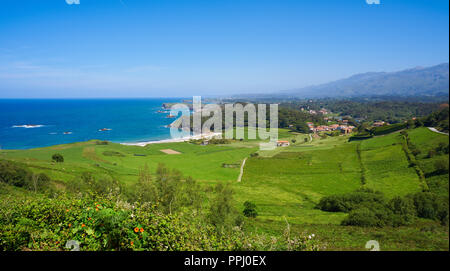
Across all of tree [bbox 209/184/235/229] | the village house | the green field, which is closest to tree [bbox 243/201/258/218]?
the green field

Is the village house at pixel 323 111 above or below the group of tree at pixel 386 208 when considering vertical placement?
above

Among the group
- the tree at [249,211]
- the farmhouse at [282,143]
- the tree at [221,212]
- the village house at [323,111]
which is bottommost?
the tree at [249,211]

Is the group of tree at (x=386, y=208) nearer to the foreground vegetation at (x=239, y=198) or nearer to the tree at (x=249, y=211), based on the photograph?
the foreground vegetation at (x=239, y=198)

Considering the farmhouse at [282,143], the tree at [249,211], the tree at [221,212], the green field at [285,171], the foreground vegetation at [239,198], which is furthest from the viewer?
the farmhouse at [282,143]

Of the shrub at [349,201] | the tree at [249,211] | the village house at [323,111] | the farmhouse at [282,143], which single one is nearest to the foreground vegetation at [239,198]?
the tree at [249,211]

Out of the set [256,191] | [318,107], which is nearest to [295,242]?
Result: [256,191]

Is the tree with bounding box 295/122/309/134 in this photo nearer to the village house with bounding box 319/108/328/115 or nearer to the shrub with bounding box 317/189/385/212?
→ the village house with bounding box 319/108/328/115

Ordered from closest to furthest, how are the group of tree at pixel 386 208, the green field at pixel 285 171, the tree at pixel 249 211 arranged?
the group of tree at pixel 386 208 → the green field at pixel 285 171 → the tree at pixel 249 211

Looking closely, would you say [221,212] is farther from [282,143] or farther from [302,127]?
[302,127]

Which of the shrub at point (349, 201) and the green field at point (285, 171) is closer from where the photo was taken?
the green field at point (285, 171)

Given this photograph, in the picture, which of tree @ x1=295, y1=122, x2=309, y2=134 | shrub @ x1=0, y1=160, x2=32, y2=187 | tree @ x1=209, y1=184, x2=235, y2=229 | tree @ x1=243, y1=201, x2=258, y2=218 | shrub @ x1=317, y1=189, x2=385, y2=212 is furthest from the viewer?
tree @ x1=295, y1=122, x2=309, y2=134

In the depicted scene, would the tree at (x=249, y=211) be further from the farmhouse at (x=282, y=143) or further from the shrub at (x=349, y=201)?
the farmhouse at (x=282, y=143)

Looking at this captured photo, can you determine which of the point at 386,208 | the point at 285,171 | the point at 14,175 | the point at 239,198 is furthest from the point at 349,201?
the point at 14,175
